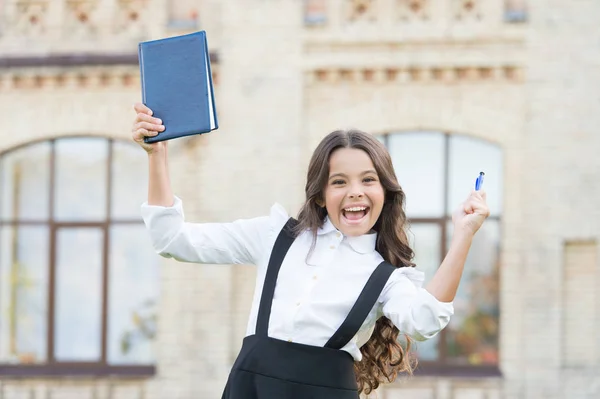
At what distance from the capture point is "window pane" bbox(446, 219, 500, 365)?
1107 cm

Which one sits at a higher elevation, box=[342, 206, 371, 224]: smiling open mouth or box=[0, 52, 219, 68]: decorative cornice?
box=[0, 52, 219, 68]: decorative cornice

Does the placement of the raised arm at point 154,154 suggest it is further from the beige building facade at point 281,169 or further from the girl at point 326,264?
the beige building facade at point 281,169

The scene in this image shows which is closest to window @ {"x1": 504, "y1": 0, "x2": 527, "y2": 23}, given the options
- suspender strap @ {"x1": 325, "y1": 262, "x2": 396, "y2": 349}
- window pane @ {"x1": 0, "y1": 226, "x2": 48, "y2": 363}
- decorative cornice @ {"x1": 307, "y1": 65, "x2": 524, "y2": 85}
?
decorative cornice @ {"x1": 307, "y1": 65, "x2": 524, "y2": 85}

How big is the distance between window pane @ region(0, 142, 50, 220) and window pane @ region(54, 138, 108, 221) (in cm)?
17

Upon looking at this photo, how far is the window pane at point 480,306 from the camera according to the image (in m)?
11.1

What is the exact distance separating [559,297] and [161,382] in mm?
3942

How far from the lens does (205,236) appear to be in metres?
3.91

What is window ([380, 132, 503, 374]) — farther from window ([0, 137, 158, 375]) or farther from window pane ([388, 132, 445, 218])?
window ([0, 137, 158, 375])

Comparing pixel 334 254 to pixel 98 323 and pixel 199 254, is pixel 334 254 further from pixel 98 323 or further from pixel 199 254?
pixel 98 323

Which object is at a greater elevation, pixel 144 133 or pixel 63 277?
pixel 144 133

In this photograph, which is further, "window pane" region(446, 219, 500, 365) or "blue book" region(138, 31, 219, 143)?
"window pane" region(446, 219, 500, 365)

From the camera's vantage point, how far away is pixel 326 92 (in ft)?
36.7

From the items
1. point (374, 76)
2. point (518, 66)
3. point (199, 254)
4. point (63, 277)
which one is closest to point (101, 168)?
point (63, 277)

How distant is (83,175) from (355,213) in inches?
318
